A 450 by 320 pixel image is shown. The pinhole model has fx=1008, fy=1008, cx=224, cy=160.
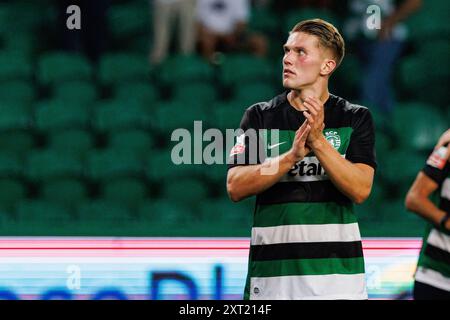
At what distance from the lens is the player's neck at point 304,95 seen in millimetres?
3029

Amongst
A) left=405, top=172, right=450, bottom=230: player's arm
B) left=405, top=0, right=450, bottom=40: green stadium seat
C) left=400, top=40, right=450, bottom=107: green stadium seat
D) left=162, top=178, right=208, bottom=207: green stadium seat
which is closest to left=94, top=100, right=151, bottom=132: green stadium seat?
left=162, top=178, right=208, bottom=207: green stadium seat

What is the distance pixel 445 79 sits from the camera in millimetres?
6590

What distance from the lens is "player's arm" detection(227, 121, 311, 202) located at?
2.84 meters

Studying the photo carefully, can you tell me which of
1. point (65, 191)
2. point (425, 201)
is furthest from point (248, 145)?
point (65, 191)

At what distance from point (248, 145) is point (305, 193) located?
22cm

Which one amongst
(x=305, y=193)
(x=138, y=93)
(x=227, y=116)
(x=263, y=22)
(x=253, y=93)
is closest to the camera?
(x=305, y=193)

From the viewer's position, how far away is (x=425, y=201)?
11.7 feet

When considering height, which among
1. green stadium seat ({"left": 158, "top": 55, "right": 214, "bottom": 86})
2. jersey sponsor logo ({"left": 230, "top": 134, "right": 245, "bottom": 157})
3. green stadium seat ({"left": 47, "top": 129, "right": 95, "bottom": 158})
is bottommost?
green stadium seat ({"left": 47, "top": 129, "right": 95, "bottom": 158})

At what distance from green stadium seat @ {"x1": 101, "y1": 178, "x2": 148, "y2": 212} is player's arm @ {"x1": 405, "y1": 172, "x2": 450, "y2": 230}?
2466 millimetres

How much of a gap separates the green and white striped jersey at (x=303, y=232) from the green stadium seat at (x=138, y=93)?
3466mm

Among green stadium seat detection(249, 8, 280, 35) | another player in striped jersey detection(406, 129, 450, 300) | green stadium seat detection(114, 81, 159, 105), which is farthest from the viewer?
green stadium seat detection(249, 8, 280, 35)

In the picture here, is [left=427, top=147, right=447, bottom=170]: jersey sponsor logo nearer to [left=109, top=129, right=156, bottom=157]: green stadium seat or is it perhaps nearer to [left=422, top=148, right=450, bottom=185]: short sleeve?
[left=422, top=148, right=450, bottom=185]: short sleeve

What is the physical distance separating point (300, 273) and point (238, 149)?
410 millimetres

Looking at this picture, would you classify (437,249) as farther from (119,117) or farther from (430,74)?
(430,74)
